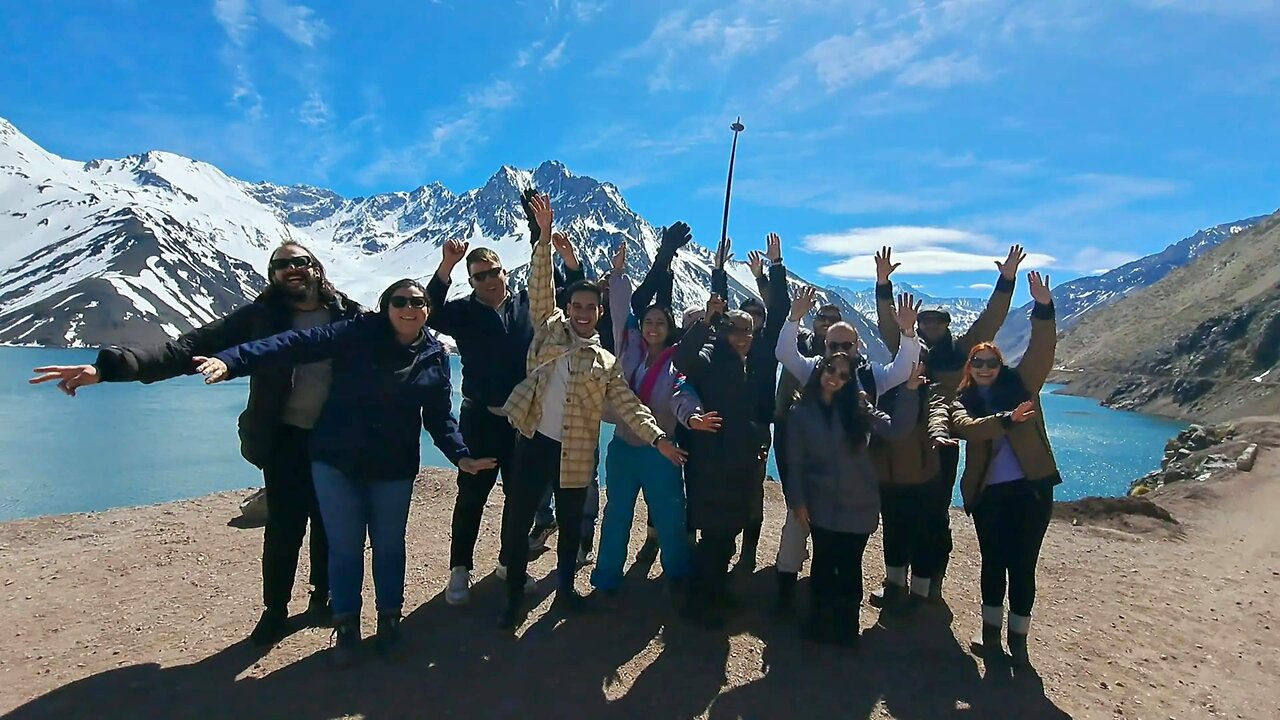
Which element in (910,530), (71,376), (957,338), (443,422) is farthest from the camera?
(957,338)

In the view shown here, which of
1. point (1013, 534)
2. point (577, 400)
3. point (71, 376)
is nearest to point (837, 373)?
point (1013, 534)

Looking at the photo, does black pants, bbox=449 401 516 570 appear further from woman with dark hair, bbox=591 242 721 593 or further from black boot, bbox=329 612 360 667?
black boot, bbox=329 612 360 667

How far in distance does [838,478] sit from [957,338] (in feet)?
6.77

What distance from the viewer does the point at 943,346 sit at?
5.86 meters

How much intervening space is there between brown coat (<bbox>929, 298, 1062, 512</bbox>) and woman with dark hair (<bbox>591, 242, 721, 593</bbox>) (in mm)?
1944

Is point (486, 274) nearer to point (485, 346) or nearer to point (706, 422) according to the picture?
point (485, 346)

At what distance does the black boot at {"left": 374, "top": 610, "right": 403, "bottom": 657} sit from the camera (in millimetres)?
4477

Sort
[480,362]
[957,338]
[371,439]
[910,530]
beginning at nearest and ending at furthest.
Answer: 1. [371,439]
2. [480,362]
3. [910,530]
4. [957,338]

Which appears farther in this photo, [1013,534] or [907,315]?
[907,315]

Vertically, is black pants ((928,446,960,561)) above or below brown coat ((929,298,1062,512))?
below

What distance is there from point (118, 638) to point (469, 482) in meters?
2.66

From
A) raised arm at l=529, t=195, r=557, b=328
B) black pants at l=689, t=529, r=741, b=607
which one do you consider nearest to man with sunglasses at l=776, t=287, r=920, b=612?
black pants at l=689, t=529, r=741, b=607

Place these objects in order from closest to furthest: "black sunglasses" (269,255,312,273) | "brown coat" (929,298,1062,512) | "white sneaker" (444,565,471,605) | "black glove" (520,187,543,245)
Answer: "black sunglasses" (269,255,312,273)
"brown coat" (929,298,1062,512)
"black glove" (520,187,543,245)
"white sneaker" (444,565,471,605)

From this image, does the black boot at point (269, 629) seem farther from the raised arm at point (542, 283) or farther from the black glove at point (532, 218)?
the black glove at point (532, 218)
